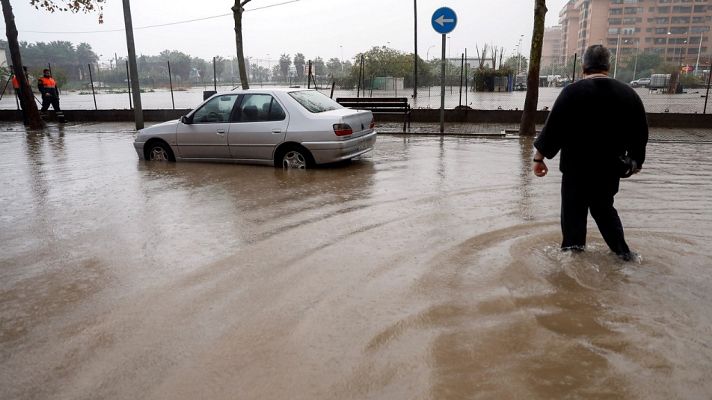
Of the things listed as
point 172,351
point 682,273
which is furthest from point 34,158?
point 682,273

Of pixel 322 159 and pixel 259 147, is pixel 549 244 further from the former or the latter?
pixel 259 147

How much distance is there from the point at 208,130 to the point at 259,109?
109 cm

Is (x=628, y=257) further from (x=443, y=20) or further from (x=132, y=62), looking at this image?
(x=132, y=62)

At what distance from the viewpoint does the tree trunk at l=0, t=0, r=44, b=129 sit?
59.6ft

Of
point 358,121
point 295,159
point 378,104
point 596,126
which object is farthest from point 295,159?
point 378,104

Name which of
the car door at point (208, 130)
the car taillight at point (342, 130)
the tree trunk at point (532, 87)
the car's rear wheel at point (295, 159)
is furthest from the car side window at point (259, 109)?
the tree trunk at point (532, 87)

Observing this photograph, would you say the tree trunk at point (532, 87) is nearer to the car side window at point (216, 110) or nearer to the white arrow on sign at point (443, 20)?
the white arrow on sign at point (443, 20)

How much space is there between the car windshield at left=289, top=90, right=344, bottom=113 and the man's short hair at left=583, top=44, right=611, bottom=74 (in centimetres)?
558

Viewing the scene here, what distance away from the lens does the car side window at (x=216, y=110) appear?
9.61 meters

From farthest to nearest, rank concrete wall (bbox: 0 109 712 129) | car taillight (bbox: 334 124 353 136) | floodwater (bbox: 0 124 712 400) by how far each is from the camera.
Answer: concrete wall (bbox: 0 109 712 129)
car taillight (bbox: 334 124 353 136)
floodwater (bbox: 0 124 712 400)

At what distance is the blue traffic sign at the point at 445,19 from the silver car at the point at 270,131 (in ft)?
14.8

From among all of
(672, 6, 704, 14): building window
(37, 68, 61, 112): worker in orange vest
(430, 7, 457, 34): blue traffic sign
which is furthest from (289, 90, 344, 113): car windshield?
(672, 6, 704, 14): building window

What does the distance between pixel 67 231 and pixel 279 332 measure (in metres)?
3.64

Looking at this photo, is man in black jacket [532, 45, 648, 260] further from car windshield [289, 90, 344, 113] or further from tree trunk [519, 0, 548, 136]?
tree trunk [519, 0, 548, 136]
